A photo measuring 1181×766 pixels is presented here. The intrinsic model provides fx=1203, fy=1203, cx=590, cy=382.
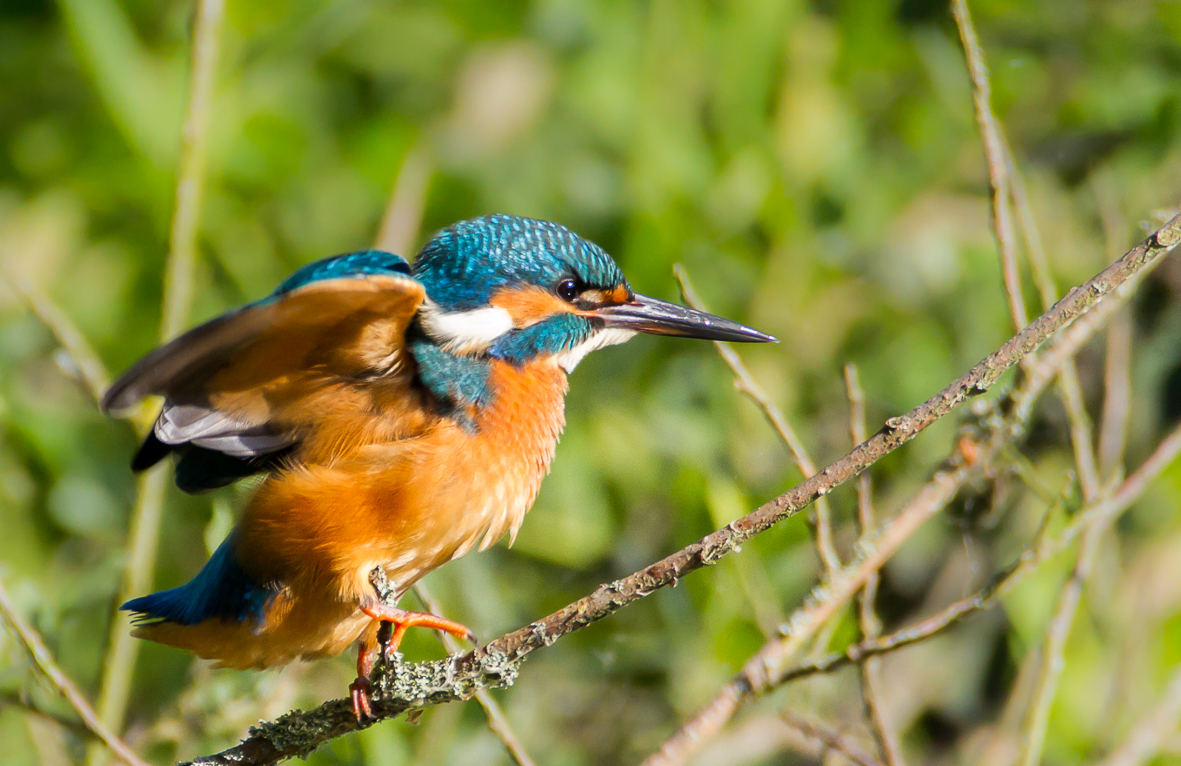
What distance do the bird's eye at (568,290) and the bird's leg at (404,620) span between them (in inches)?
25.7

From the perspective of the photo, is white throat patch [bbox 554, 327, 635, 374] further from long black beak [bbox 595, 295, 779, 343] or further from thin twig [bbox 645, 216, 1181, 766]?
thin twig [bbox 645, 216, 1181, 766]

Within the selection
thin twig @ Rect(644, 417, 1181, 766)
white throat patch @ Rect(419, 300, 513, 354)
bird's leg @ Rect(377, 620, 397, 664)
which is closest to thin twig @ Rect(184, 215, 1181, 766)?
bird's leg @ Rect(377, 620, 397, 664)

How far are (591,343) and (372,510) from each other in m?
0.56

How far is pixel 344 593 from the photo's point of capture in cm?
198

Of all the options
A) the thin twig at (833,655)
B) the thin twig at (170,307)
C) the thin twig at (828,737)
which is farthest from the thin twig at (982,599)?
the thin twig at (170,307)

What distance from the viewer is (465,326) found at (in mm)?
2094

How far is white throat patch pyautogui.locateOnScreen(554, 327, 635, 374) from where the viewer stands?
2268 millimetres

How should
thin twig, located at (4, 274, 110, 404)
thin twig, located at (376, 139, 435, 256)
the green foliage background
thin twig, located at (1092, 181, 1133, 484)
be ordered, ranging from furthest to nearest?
thin twig, located at (376, 139, 435, 256) < the green foliage background < thin twig, located at (1092, 181, 1133, 484) < thin twig, located at (4, 274, 110, 404)

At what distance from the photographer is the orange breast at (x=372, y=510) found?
1972 mm

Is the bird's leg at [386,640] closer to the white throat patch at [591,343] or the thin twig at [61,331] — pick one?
the white throat patch at [591,343]

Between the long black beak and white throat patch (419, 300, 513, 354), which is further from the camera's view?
the long black beak

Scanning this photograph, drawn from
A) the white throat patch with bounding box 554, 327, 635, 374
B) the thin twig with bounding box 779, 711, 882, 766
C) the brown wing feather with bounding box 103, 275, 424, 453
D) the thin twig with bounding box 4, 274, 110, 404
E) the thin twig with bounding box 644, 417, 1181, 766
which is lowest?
the thin twig with bounding box 779, 711, 882, 766

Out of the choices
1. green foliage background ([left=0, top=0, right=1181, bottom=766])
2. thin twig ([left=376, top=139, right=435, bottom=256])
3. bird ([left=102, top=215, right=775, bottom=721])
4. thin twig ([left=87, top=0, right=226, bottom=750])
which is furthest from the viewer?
thin twig ([left=376, top=139, right=435, bottom=256])

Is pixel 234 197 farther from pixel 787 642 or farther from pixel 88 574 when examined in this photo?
pixel 787 642
